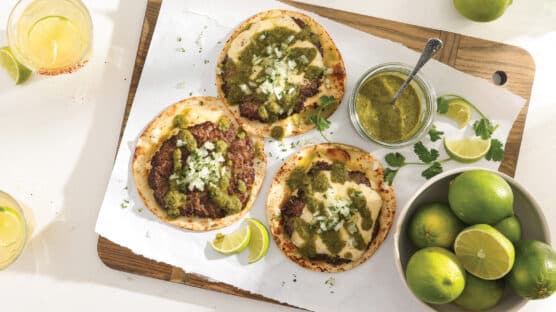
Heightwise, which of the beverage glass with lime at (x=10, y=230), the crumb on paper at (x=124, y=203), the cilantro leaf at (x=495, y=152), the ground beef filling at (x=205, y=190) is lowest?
the beverage glass with lime at (x=10, y=230)

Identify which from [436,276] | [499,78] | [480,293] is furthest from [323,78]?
[480,293]

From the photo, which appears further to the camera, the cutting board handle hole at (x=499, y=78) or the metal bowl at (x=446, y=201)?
the cutting board handle hole at (x=499, y=78)

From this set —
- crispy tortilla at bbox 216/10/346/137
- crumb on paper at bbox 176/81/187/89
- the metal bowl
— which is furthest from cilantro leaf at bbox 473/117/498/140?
crumb on paper at bbox 176/81/187/89

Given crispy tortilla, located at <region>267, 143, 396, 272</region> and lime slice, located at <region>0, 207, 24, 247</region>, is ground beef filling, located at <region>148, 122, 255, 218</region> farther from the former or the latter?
lime slice, located at <region>0, 207, 24, 247</region>

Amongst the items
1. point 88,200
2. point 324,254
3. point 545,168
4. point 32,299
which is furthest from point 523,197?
point 32,299

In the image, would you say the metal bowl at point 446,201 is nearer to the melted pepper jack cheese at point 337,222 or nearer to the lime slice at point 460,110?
the melted pepper jack cheese at point 337,222

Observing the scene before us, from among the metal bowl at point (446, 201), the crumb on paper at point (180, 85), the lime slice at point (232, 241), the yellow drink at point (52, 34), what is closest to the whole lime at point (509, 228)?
the metal bowl at point (446, 201)
